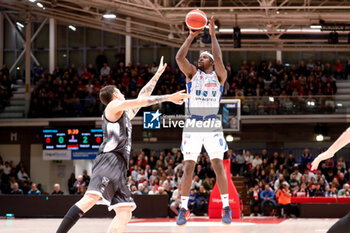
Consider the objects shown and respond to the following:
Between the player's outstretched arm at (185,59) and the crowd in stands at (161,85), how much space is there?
1571 centimetres

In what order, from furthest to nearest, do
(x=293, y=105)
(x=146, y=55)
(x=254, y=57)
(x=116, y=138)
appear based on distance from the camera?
(x=146, y=55)
(x=254, y=57)
(x=293, y=105)
(x=116, y=138)

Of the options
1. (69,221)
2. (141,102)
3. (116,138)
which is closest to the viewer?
(141,102)

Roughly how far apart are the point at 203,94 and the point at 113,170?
7.40 feet

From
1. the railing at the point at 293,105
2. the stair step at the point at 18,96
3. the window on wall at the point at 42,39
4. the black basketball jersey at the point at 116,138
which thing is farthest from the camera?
the window on wall at the point at 42,39

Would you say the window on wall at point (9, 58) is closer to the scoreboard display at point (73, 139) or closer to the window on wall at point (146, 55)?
the window on wall at point (146, 55)

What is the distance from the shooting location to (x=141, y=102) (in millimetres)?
7156

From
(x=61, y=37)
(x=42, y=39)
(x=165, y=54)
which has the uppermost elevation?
(x=61, y=37)

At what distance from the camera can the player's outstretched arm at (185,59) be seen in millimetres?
8788

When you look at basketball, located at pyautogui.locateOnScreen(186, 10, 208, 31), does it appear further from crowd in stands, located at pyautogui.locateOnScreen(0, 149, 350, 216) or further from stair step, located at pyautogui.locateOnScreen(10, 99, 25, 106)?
stair step, located at pyautogui.locateOnScreen(10, 99, 25, 106)

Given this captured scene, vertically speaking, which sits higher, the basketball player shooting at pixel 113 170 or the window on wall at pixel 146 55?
the window on wall at pixel 146 55

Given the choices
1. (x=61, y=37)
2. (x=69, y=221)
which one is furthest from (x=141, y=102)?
(x=61, y=37)

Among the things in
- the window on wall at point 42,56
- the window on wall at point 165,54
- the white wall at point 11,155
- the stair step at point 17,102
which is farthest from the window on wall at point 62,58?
the stair step at point 17,102

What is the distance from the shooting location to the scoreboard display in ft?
79.8

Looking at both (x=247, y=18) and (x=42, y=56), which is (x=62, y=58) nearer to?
(x=42, y=56)
